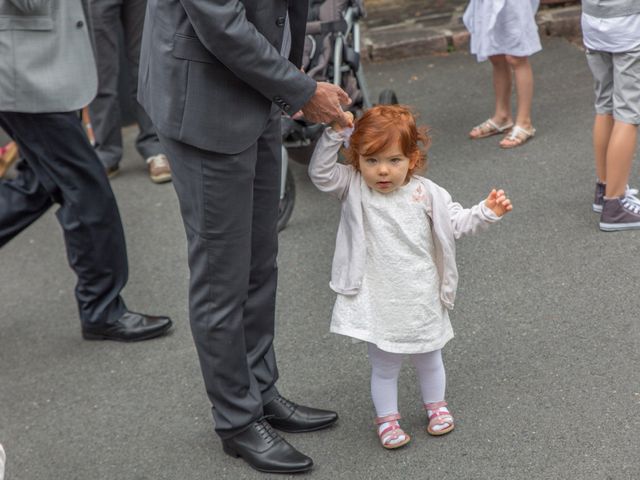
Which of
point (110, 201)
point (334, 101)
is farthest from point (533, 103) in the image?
point (334, 101)

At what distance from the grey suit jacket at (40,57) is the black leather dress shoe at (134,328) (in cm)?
98

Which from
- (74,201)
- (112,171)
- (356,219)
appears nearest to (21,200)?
(74,201)

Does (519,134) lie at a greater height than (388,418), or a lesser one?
lesser

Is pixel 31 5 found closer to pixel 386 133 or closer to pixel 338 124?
pixel 338 124

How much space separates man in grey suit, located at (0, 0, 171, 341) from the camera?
3.77 meters

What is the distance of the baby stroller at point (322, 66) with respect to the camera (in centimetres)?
490

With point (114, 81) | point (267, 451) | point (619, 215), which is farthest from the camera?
point (114, 81)

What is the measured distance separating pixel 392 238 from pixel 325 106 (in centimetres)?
50

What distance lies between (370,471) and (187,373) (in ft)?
3.53

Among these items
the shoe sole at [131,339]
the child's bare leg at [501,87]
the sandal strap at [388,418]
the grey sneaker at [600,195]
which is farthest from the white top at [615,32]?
the shoe sole at [131,339]

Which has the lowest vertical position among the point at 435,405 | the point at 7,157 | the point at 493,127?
the point at 7,157

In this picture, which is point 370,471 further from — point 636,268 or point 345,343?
point 636,268

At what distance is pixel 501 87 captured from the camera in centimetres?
582

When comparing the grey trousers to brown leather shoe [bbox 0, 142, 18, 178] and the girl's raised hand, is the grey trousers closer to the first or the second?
brown leather shoe [bbox 0, 142, 18, 178]
